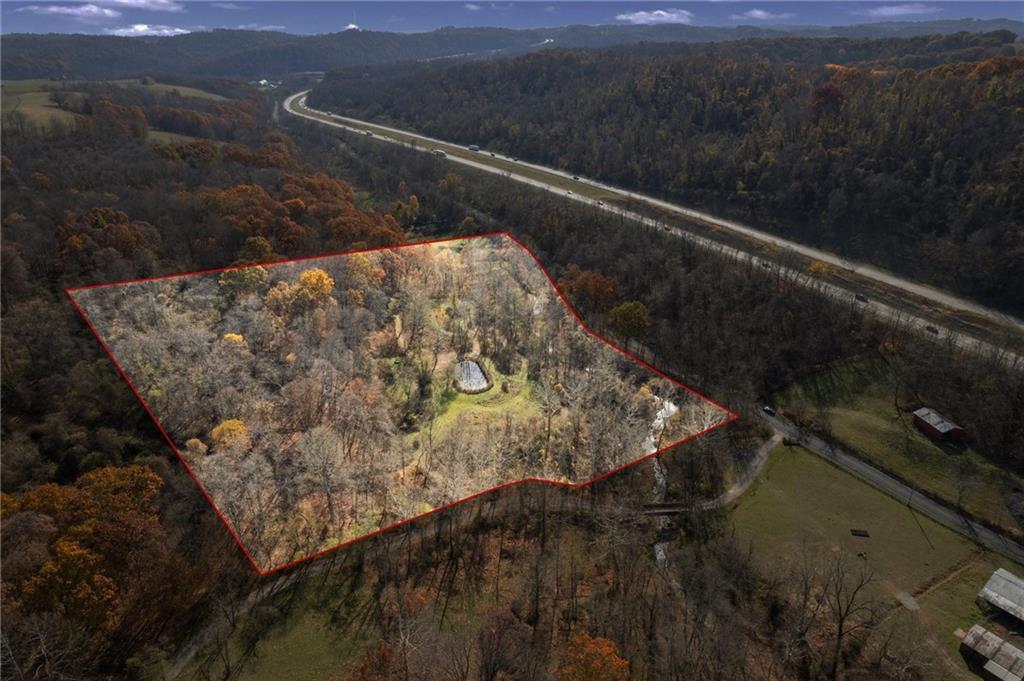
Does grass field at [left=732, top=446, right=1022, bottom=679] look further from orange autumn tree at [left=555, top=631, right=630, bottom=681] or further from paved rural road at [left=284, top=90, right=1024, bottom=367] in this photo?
paved rural road at [left=284, top=90, right=1024, bottom=367]

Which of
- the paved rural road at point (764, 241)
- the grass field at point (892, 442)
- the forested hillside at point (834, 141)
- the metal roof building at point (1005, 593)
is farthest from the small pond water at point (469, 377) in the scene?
the forested hillside at point (834, 141)

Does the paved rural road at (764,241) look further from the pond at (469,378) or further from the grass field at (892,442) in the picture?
the pond at (469,378)

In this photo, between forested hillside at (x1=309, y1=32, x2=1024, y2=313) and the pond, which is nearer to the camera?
the pond

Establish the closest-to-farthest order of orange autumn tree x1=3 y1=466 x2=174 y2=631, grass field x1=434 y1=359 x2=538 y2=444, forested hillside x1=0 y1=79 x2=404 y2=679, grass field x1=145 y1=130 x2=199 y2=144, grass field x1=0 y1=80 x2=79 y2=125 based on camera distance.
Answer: orange autumn tree x1=3 y1=466 x2=174 y2=631 → forested hillside x1=0 y1=79 x2=404 y2=679 → grass field x1=434 y1=359 x2=538 y2=444 → grass field x1=0 y1=80 x2=79 y2=125 → grass field x1=145 y1=130 x2=199 y2=144

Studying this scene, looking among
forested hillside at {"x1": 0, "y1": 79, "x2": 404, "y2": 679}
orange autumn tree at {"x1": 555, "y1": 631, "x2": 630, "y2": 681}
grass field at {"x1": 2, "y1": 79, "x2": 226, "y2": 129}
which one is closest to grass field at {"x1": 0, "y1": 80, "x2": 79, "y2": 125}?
grass field at {"x1": 2, "y1": 79, "x2": 226, "y2": 129}

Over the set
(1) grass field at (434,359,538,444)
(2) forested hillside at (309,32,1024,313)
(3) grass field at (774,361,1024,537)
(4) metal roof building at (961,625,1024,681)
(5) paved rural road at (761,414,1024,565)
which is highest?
(2) forested hillside at (309,32,1024,313)

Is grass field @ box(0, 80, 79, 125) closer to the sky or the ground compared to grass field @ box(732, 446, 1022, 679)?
closer to the sky

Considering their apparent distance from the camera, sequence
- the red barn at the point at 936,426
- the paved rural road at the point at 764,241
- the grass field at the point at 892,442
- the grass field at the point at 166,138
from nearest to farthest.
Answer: the grass field at the point at 892,442, the red barn at the point at 936,426, the paved rural road at the point at 764,241, the grass field at the point at 166,138
